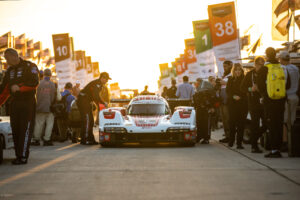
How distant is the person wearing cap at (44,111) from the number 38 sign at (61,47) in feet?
59.3

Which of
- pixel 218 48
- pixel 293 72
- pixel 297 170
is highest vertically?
pixel 218 48

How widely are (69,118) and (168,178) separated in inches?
287

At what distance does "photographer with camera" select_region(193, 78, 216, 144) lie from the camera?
12.3 meters

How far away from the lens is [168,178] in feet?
20.0

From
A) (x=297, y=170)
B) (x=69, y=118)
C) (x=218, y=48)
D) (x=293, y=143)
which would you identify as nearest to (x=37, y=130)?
(x=69, y=118)

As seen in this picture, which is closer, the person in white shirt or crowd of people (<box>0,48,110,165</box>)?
crowd of people (<box>0,48,110,165</box>)

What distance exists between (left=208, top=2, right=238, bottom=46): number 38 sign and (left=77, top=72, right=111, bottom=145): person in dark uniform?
30.4 ft

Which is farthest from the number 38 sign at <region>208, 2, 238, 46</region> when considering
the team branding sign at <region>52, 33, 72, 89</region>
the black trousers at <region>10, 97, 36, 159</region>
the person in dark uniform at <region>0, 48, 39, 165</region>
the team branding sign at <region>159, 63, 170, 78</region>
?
the team branding sign at <region>159, 63, 170, 78</region>

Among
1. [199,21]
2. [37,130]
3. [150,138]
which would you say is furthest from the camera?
[199,21]

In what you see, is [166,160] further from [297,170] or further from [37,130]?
[37,130]

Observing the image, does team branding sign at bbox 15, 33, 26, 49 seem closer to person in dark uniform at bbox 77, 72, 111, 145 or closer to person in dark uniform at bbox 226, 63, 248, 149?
person in dark uniform at bbox 77, 72, 111, 145

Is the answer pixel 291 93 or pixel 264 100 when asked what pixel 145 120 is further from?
pixel 291 93

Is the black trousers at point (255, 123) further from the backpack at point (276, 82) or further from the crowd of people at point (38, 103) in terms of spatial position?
the crowd of people at point (38, 103)

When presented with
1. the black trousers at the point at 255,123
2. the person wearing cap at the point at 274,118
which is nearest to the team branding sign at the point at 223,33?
the black trousers at the point at 255,123
